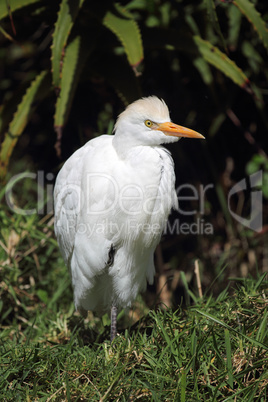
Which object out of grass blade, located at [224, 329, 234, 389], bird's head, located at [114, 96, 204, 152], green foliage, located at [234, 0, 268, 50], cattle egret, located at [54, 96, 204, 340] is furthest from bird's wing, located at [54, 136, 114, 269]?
green foliage, located at [234, 0, 268, 50]

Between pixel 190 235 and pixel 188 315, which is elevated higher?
pixel 188 315

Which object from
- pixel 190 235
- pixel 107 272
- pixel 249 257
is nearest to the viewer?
pixel 107 272

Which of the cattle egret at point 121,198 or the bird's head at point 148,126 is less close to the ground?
the bird's head at point 148,126

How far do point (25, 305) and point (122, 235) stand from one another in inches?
36.8

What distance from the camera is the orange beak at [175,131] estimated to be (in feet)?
6.22

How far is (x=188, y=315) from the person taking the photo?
6.43 ft

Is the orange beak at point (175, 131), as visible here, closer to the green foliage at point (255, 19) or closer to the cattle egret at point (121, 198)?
the cattle egret at point (121, 198)

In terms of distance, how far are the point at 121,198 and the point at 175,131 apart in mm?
352

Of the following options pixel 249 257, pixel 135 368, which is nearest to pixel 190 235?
pixel 249 257

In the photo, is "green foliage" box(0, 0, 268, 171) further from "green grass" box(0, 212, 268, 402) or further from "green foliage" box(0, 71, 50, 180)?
"green grass" box(0, 212, 268, 402)

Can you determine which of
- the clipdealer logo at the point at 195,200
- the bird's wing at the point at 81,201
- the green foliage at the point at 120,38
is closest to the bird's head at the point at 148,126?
the bird's wing at the point at 81,201

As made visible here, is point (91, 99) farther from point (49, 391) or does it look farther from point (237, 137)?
point (49, 391)

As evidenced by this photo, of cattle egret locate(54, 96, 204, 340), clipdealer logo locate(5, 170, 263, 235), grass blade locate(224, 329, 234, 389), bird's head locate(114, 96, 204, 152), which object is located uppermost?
bird's head locate(114, 96, 204, 152)

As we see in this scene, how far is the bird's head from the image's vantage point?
1.92m
